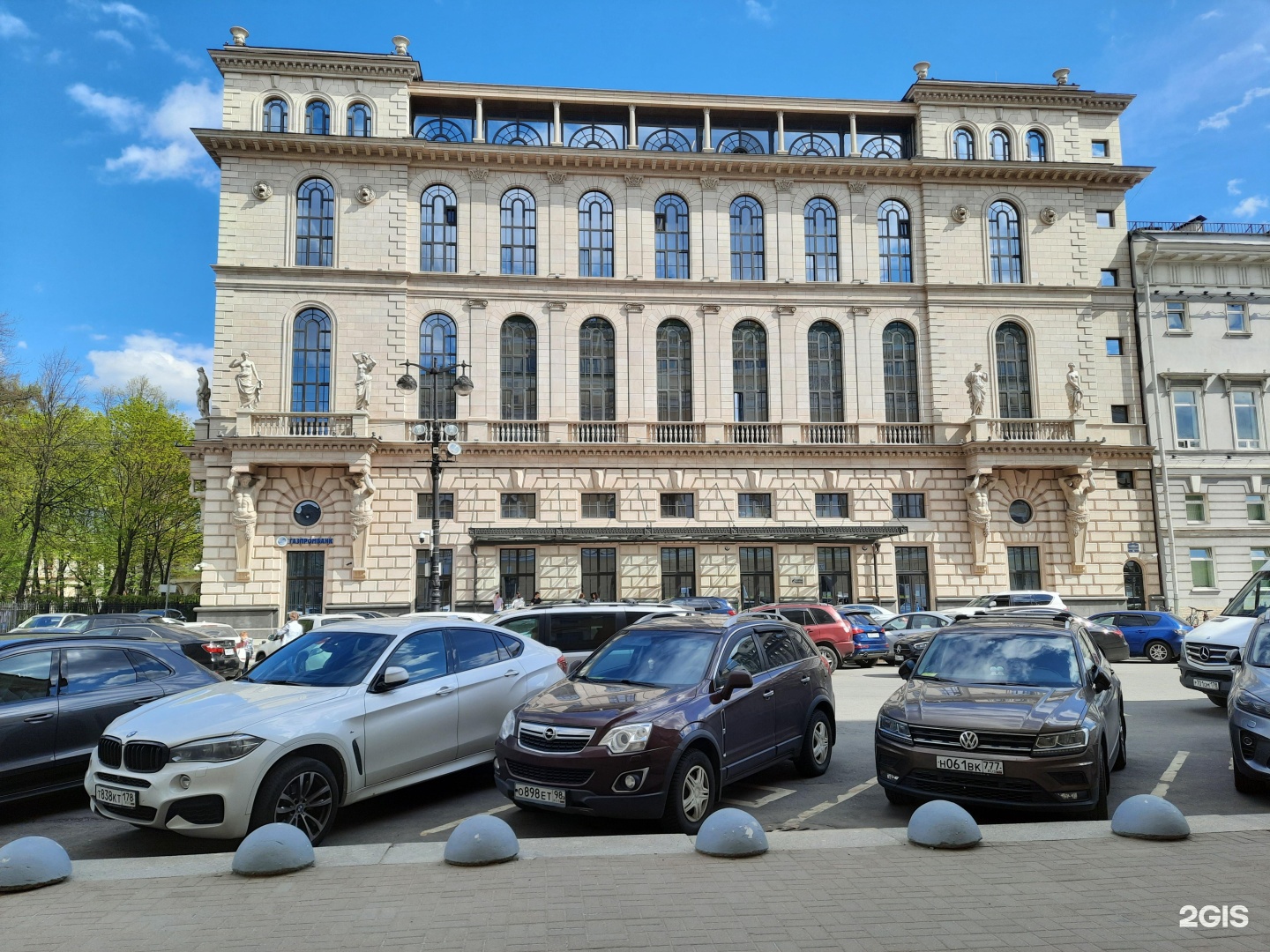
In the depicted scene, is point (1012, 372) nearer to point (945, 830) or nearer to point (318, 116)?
point (318, 116)

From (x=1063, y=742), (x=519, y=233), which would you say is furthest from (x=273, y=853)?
(x=519, y=233)

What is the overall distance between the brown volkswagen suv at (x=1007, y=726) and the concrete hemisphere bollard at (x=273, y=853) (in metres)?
5.05

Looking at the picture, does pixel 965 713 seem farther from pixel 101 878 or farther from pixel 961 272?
pixel 961 272

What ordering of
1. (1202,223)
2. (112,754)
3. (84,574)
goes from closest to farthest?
(112,754) < (1202,223) < (84,574)

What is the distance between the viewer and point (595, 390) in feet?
118

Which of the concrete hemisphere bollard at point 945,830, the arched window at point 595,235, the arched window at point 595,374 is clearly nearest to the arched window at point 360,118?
the arched window at point 595,235

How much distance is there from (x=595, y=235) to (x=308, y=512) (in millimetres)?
16332

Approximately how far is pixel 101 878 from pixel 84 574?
2450 inches

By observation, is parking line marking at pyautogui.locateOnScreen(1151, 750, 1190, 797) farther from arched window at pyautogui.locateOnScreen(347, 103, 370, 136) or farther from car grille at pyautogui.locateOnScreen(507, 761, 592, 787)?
arched window at pyautogui.locateOnScreen(347, 103, 370, 136)

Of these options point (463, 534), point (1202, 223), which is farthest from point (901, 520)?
point (1202, 223)

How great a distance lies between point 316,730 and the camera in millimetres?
7172

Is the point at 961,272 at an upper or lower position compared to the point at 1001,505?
upper

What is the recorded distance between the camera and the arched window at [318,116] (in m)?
35.1

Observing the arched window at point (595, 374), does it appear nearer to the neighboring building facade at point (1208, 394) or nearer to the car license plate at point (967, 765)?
the neighboring building facade at point (1208, 394)
